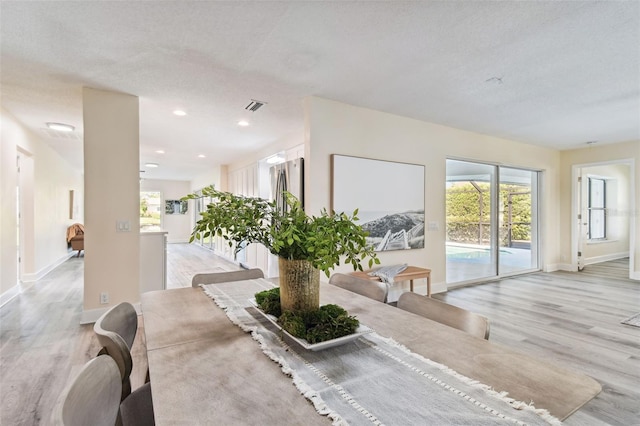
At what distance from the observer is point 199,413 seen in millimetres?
724

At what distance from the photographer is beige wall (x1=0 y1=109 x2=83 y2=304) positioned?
3.99 metres

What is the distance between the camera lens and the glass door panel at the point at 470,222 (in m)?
4.88

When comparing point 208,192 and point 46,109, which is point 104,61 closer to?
point 46,109

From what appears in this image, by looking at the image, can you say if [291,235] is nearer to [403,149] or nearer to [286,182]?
[403,149]

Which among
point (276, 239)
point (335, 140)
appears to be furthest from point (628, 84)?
point (276, 239)

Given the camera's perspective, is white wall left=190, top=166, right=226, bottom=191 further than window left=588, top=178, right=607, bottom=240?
Yes

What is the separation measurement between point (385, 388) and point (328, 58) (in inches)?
97.4

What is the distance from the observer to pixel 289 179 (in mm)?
4621

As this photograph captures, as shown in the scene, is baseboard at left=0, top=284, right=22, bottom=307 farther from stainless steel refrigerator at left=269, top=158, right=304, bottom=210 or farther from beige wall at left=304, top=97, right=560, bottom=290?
beige wall at left=304, top=97, right=560, bottom=290

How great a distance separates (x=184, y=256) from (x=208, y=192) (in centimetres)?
788

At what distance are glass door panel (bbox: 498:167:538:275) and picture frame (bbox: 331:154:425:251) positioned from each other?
215 centimetres

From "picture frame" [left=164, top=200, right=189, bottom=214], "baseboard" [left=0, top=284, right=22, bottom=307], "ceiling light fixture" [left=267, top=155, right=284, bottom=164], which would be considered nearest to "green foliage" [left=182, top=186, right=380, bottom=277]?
"ceiling light fixture" [left=267, top=155, right=284, bottom=164]

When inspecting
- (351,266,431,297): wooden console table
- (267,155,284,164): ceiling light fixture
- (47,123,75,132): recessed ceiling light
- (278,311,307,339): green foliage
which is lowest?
(351,266,431,297): wooden console table

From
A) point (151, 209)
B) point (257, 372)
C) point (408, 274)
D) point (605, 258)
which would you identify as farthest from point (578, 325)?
point (151, 209)
